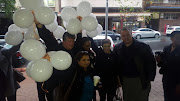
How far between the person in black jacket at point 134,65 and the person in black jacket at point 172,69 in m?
0.31

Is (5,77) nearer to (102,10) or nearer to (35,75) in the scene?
(35,75)

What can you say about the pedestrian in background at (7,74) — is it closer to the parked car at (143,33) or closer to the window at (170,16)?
the parked car at (143,33)

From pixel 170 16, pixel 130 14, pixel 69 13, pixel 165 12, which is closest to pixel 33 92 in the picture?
pixel 69 13

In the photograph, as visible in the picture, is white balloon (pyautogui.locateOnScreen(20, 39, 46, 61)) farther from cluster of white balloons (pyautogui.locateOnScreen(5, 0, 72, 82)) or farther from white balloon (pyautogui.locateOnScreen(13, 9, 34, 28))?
white balloon (pyautogui.locateOnScreen(13, 9, 34, 28))

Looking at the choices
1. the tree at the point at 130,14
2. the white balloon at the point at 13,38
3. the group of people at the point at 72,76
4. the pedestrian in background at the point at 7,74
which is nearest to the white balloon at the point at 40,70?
the group of people at the point at 72,76

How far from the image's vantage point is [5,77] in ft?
7.51

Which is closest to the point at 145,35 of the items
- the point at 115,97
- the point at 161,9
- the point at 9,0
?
the point at 161,9

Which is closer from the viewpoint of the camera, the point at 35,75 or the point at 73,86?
the point at 35,75

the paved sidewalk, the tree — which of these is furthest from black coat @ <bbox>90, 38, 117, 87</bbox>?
the tree

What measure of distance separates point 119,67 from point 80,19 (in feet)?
3.46

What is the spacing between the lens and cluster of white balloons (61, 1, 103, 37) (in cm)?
208

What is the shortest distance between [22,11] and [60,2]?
2082 cm

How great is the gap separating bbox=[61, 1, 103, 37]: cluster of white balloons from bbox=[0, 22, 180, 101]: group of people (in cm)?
13

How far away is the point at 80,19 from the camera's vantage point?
2334mm
